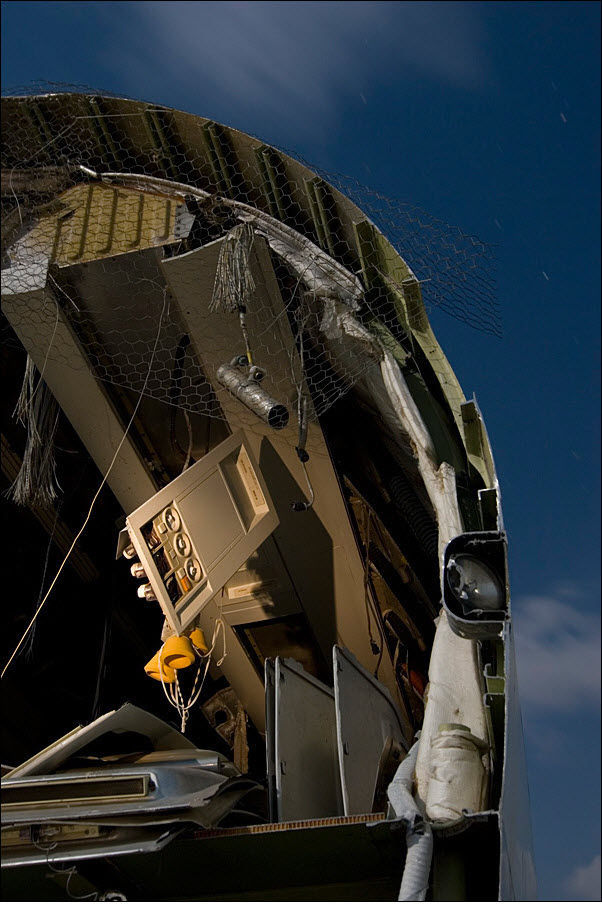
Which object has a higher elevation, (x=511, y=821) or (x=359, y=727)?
(x=359, y=727)

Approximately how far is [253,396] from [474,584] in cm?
127

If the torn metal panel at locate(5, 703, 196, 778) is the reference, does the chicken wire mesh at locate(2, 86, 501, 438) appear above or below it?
above

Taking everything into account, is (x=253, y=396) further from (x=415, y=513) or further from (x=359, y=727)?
(x=359, y=727)

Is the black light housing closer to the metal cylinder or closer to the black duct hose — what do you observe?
the metal cylinder

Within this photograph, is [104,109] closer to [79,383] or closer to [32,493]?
[79,383]

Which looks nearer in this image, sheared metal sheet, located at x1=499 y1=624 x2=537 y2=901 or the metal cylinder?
sheared metal sheet, located at x1=499 y1=624 x2=537 y2=901

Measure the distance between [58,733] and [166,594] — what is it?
2.34 metres

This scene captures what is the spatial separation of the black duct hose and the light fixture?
1.32m

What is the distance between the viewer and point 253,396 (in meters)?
3.66

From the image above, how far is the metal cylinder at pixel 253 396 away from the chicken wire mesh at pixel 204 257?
0.02m

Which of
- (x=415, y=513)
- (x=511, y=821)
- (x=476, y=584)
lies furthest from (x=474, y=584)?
(x=415, y=513)

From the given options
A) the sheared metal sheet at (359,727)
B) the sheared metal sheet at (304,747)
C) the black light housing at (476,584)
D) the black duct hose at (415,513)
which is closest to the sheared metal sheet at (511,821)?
the black light housing at (476,584)

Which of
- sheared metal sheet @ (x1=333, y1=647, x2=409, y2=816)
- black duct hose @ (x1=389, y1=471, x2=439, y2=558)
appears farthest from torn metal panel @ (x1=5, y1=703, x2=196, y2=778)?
black duct hose @ (x1=389, y1=471, x2=439, y2=558)

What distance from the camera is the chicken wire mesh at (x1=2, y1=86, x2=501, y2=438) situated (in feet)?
12.7
